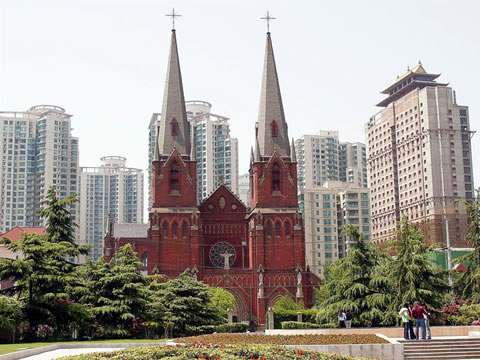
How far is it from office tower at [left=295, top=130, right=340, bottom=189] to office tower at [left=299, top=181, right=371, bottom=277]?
2521 centimetres

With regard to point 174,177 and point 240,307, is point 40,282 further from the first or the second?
point 174,177

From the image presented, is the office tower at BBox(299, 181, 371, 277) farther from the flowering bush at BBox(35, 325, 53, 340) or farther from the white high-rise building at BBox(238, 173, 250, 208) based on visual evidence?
the flowering bush at BBox(35, 325, 53, 340)

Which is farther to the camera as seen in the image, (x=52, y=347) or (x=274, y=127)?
(x=274, y=127)

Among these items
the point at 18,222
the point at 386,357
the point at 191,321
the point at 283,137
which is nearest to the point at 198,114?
the point at 18,222

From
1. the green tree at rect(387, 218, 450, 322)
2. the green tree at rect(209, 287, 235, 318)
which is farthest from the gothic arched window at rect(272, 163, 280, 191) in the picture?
the green tree at rect(387, 218, 450, 322)

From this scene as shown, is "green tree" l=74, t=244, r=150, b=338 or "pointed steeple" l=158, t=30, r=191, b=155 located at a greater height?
"pointed steeple" l=158, t=30, r=191, b=155

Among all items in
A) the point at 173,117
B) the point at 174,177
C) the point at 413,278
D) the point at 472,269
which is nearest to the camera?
the point at 413,278

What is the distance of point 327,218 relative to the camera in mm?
118625

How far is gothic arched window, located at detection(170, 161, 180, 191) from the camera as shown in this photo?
229 ft

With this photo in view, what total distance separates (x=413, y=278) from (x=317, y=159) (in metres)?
112

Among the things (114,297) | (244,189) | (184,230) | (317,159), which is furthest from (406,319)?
(244,189)

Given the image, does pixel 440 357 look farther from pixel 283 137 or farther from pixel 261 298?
pixel 283 137

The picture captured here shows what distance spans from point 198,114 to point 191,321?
10051 cm

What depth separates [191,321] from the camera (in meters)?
44.4
